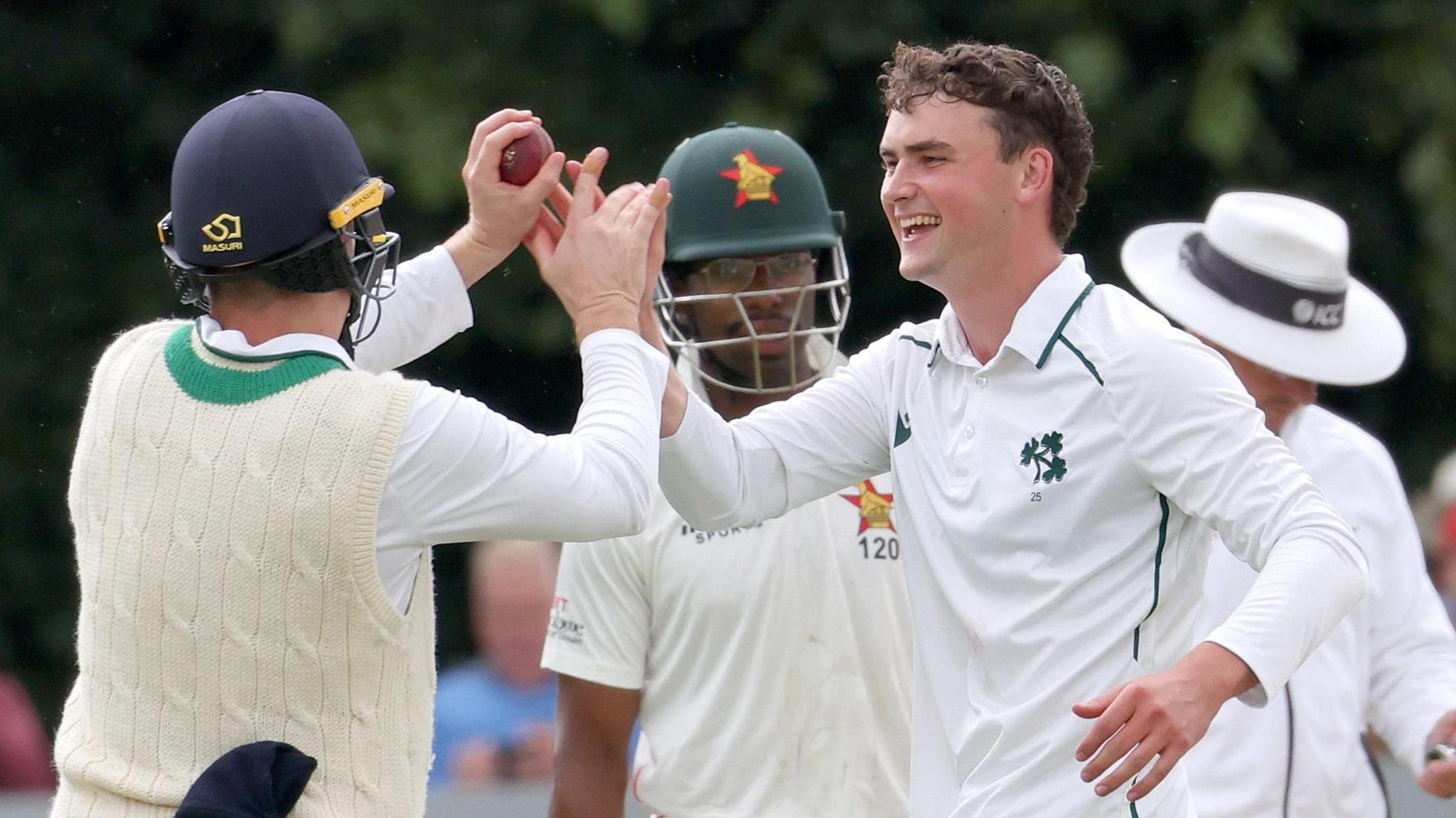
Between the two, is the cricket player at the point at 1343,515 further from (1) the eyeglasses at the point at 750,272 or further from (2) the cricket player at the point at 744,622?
(1) the eyeglasses at the point at 750,272

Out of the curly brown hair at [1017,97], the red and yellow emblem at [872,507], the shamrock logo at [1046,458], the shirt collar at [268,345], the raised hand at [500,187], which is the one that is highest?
the curly brown hair at [1017,97]

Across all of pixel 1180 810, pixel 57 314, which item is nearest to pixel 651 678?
pixel 1180 810

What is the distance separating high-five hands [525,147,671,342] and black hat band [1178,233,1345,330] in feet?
4.80

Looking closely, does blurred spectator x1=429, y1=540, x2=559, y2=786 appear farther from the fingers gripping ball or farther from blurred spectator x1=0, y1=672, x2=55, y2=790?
the fingers gripping ball

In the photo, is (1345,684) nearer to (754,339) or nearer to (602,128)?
(754,339)

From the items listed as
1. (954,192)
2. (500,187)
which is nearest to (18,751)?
(500,187)

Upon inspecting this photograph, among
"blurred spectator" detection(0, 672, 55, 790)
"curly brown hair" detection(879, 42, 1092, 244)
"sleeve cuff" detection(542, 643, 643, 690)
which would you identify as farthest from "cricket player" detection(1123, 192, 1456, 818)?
"blurred spectator" detection(0, 672, 55, 790)

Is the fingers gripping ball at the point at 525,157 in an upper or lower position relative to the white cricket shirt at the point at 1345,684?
upper

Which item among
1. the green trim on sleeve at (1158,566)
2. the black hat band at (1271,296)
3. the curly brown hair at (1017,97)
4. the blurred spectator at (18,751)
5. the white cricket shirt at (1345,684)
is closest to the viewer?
the green trim on sleeve at (1158,566)

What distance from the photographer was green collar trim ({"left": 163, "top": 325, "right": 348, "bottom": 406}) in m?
2.61

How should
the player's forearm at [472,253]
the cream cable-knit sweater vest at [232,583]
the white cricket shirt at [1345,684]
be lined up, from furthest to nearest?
the white cricket shirt at [1345,684], the player's forearm at [472,253], the cream cable-knit sweater vest at [232,583]

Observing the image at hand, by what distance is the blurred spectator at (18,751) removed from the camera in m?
5.82

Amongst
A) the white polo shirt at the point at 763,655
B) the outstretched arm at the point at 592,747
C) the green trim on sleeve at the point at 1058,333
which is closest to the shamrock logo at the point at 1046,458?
the green trim on sleeve at the point at 1058,333

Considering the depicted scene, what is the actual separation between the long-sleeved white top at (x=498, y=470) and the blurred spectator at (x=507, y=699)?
2.80 metres
